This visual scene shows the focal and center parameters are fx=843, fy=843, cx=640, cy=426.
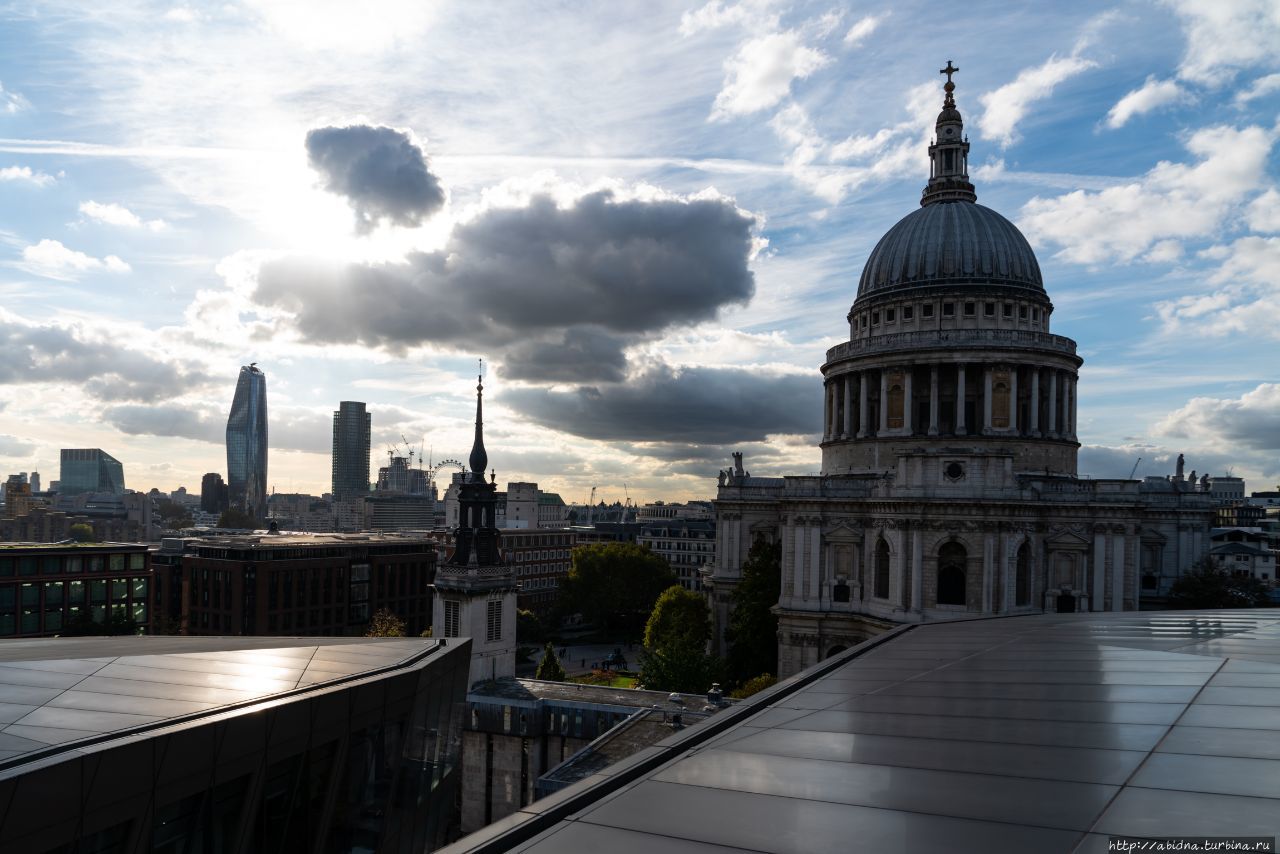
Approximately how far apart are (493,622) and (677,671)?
12602 millimetres

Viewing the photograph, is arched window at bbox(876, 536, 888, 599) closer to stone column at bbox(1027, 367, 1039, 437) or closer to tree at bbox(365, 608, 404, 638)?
stone column at bbox(1027, 367, 1039, 437)

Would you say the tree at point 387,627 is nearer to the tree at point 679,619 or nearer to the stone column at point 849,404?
the tree at point 679,619

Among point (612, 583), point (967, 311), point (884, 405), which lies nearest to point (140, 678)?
point (884, 405)

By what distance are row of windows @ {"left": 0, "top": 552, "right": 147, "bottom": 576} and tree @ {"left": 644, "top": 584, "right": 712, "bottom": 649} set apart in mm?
54002

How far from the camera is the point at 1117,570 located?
54.0 meters

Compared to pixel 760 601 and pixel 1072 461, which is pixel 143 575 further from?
pixel 1072 461

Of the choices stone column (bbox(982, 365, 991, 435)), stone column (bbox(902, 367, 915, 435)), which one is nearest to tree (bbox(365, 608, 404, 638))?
stone column (bbox(902, 367, 915, 435))

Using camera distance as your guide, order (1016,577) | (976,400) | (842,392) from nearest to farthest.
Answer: (1016,577), (976,400), (842,392)

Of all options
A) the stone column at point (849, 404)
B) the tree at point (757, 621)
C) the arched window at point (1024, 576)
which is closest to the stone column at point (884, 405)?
the stone column at point (849, 404)

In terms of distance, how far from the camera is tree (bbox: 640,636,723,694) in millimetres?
54781

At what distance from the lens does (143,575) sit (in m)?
88.4

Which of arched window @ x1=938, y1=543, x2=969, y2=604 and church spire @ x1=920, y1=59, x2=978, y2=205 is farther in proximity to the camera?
church spire @ x1=920, y1=59, x2=978, y2=205

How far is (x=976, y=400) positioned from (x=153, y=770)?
63037 mm

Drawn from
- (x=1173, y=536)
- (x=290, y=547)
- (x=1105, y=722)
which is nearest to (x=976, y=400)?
(x=1173, y=536)
